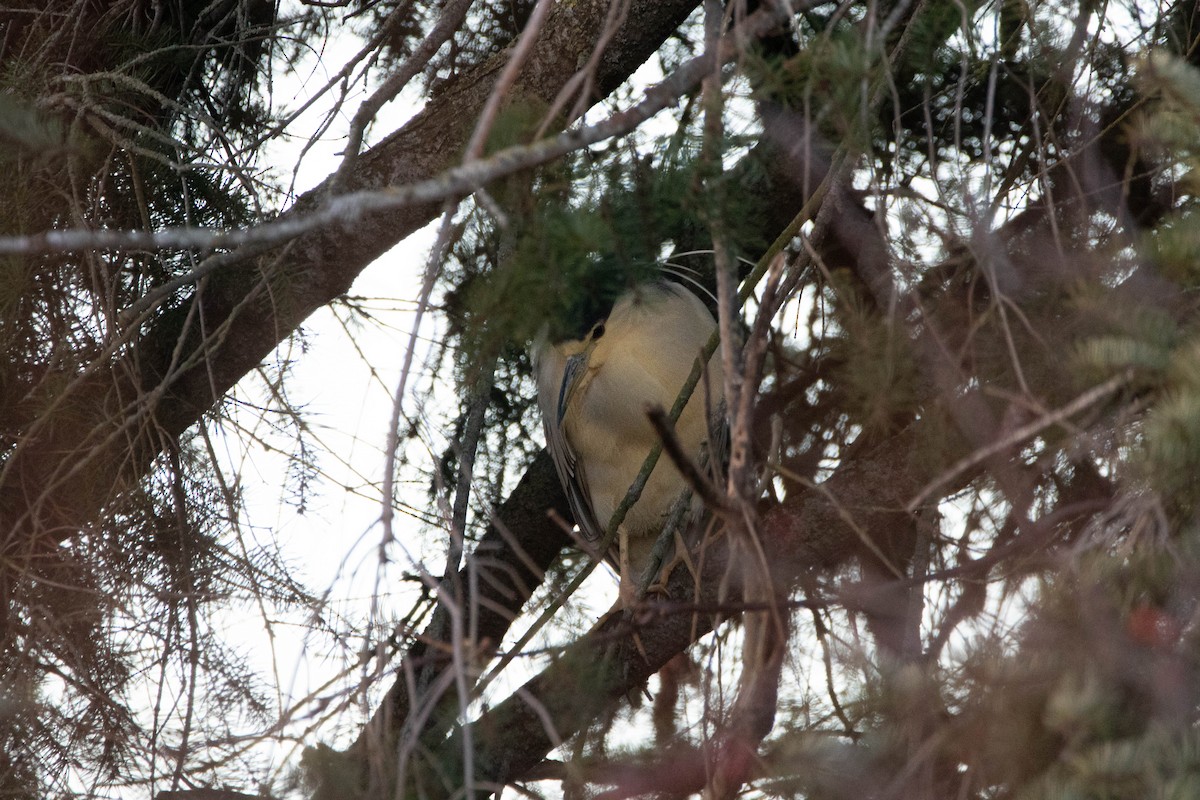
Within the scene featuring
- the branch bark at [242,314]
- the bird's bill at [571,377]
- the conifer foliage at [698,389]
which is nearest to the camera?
the conifer foliage at [698,389]

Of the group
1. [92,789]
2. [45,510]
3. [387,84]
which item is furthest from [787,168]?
[92,789]

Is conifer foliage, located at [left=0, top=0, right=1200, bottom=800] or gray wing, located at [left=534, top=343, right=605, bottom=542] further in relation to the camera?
gray wing, located at [left=534, top=343, right=605, bottom=542]

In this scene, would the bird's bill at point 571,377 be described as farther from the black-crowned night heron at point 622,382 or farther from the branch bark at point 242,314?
the branch bark at point 242,314

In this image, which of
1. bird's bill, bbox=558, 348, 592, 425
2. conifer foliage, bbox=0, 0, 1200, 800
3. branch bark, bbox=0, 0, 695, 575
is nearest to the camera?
conifer foliage, bbox=0, 0, 1200, 800

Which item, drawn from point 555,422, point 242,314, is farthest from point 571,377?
point 242,314

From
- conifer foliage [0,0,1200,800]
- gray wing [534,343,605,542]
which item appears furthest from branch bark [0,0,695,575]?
gray wing [534,343,605,542]

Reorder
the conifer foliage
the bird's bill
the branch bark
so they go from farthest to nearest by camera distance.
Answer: the bird's bill
the branch bark
the conifer foliage

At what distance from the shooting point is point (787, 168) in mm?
2375

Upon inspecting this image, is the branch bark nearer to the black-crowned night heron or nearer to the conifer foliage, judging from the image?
the conifer foliage

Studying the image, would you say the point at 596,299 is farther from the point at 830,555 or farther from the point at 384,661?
the point at 830,555

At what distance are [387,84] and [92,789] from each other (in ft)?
4.83

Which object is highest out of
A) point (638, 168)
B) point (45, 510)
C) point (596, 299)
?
point (45, 510)

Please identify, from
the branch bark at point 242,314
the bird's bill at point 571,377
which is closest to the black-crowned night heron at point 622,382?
the bird's bill at point 571,377

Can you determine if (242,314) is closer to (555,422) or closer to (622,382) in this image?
(555,422)
